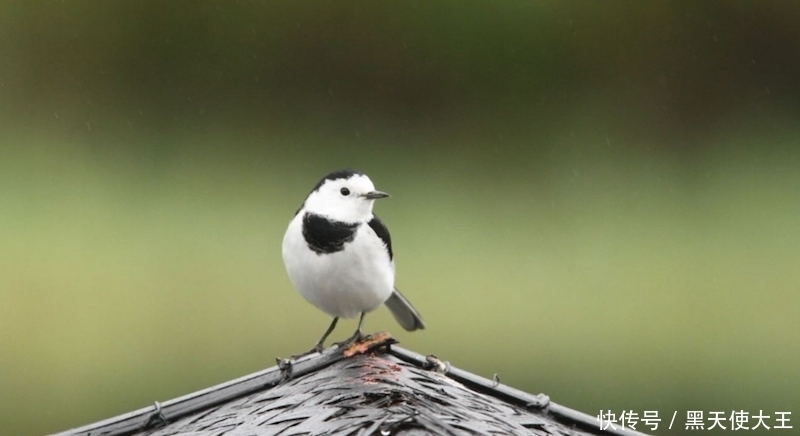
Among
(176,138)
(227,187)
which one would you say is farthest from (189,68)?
(227,187)

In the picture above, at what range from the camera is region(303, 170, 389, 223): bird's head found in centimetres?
323

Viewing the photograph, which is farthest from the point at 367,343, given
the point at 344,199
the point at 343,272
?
the point at 344,199

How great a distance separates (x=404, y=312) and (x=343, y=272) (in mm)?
648

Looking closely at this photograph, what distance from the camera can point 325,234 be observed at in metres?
3.20

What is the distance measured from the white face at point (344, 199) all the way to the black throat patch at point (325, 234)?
0.9 inches

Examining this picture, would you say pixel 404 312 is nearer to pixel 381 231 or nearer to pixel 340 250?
pixel 381 231

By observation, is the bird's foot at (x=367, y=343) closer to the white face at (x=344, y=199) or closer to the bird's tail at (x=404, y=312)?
the white face at (x=344, y=199)

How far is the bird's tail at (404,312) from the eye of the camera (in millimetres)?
3723

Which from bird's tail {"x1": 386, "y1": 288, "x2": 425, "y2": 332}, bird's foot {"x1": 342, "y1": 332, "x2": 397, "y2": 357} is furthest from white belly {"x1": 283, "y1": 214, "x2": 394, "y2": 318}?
bird's foot {"x1": 342, "y1": 332, "x2": 397, "y2": 357}

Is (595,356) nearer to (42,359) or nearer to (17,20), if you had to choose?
(42,359)

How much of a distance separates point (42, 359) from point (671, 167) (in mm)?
8181

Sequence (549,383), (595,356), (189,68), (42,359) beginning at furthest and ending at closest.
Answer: (189,68) < (42,359) < (595,356) < (549,383)

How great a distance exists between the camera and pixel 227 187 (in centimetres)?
1171

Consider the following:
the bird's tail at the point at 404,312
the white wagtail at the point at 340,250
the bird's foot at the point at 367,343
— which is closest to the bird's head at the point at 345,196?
the white wagtail at the point at 340,250
